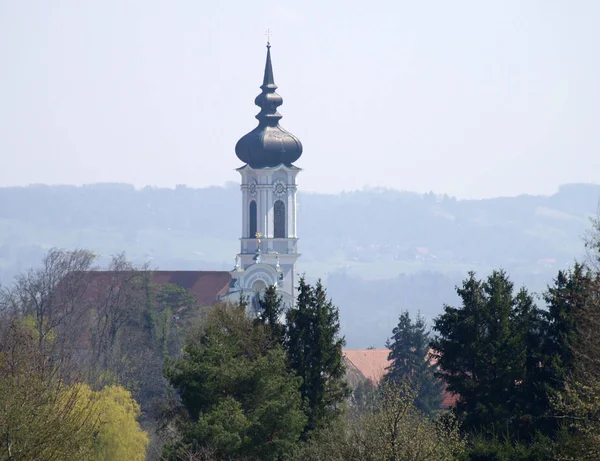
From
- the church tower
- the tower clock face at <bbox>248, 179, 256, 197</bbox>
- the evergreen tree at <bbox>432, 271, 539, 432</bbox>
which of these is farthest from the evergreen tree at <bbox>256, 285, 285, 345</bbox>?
the tower clock face at <bbox>248, 179, 256, 197</bbox>

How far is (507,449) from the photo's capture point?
30391 mm

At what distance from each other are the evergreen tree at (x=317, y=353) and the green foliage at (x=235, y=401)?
0.80 m

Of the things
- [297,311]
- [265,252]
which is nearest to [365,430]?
[297,311]

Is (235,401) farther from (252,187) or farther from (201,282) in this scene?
(201,282)

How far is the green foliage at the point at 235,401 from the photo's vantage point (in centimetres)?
3312

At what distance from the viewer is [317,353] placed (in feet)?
124

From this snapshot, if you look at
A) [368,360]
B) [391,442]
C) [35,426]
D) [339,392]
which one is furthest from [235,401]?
[368,360]

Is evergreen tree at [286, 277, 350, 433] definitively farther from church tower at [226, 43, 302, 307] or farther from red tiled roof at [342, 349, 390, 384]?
red tiled roof at [342, 349, 390, 384]

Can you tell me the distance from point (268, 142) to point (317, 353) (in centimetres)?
4230

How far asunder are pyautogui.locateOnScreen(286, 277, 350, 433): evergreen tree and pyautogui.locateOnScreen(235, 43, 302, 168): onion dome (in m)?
40.4

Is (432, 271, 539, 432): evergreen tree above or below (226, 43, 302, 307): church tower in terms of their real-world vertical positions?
below

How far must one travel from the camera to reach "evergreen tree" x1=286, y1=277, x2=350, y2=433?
36969 mm

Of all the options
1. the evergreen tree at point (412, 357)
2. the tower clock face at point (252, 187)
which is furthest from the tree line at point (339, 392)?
the tower clock face at point (252, 187)

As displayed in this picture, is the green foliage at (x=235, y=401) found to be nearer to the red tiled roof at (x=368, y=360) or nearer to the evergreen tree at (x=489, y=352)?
the evergreen tree at (x=489, y=352)
